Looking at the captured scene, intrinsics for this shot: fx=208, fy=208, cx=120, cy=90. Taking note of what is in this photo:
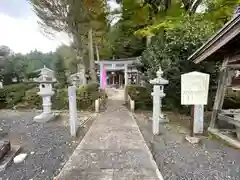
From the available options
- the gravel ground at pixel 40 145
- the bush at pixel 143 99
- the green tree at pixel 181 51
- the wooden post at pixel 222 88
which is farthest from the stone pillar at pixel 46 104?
the wooden post at pixel 222 88

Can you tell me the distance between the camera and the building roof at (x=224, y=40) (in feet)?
15.1

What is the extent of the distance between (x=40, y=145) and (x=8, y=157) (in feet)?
3.10

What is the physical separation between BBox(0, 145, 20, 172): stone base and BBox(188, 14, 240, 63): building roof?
539 cm

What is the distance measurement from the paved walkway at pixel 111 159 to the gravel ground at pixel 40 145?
34cm

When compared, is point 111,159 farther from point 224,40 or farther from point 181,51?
point 181,51

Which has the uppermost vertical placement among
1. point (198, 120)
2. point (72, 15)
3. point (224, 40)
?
point (72, 15)

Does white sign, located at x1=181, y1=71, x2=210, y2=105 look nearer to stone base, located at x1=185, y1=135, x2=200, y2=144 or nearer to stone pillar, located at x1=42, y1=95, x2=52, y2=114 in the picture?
stone base, located at x1=185, y1=135, x2=200, y2=144

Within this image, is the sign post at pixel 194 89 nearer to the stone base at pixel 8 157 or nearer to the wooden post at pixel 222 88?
the wooden post at pixel 222 88

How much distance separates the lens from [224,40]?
5074 millimetres

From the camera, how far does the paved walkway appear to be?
10.7ft

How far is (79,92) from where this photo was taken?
10.8 m

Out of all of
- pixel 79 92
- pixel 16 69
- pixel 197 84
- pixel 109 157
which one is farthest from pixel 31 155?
pixel 16 69

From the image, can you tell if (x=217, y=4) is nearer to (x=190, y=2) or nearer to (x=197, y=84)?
(x=190, y=2)

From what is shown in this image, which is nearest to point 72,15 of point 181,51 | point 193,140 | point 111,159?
point 181,51
